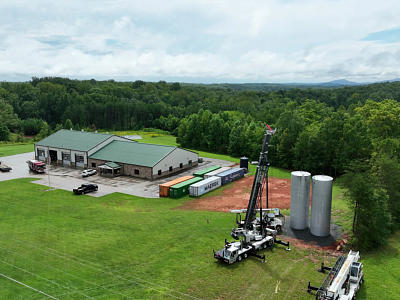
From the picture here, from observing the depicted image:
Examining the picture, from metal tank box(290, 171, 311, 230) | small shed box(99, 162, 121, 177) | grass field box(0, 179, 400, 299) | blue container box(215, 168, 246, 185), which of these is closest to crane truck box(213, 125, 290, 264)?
grass field box(0, 179, 400, 299)

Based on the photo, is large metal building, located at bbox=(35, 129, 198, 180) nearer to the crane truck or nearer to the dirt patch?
the dirt patch

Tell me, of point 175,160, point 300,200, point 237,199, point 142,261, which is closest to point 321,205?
point 300,200

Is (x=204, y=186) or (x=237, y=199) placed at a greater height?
(x=204, y=186)

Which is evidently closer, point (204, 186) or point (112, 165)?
point (204, 186)

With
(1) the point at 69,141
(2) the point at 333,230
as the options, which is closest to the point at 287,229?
(2) the point at 333,230

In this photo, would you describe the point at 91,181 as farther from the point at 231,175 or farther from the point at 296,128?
the point at 296,128

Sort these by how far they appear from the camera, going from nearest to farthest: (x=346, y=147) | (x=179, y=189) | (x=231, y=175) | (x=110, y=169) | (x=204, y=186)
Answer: (x=179, y=189) < (x=204, y=186) < (x=231, y=175) < (x=110, y=169) < (x=346, y=147)

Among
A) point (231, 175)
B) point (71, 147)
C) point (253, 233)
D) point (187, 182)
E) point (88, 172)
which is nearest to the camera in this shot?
point (253, 233)

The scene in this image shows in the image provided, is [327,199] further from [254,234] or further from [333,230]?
[254,234]
